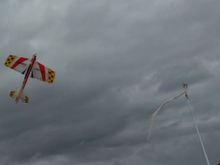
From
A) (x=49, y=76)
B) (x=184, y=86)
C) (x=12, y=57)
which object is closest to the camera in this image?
(x=184, y=86)

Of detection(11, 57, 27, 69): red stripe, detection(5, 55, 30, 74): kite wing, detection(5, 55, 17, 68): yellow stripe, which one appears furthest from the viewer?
detection(11, 57, 27, 69): red stripe

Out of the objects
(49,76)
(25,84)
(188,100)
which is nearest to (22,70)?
(25,84)

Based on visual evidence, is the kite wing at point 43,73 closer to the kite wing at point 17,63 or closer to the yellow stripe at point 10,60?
the kite wing at point 17,63

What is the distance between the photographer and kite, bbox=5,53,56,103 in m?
115

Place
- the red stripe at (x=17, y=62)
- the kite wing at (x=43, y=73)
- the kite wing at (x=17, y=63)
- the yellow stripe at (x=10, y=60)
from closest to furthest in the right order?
1. the kite wing at (x=43, y=73)
2. the yellow stripe at (x=10, y=60)
3. the kite wing at (x=17, y=63)
4. the red stripe at (x=17, y=62)

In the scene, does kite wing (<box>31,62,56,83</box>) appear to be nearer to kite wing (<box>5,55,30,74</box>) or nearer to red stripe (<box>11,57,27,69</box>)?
kite wing (<box>5,55,30,74</box>)

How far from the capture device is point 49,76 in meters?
115

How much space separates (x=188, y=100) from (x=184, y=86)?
8.43 ft

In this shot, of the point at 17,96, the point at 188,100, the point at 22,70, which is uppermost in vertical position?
the point at 22,70

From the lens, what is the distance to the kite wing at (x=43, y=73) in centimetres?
11424

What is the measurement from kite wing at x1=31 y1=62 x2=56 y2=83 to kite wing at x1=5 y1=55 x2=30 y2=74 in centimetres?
431

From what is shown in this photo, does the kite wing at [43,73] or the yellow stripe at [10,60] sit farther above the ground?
the yellow stripe at [10,60]

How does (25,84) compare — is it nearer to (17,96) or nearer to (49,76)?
(17,96)

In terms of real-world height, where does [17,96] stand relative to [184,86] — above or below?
above
